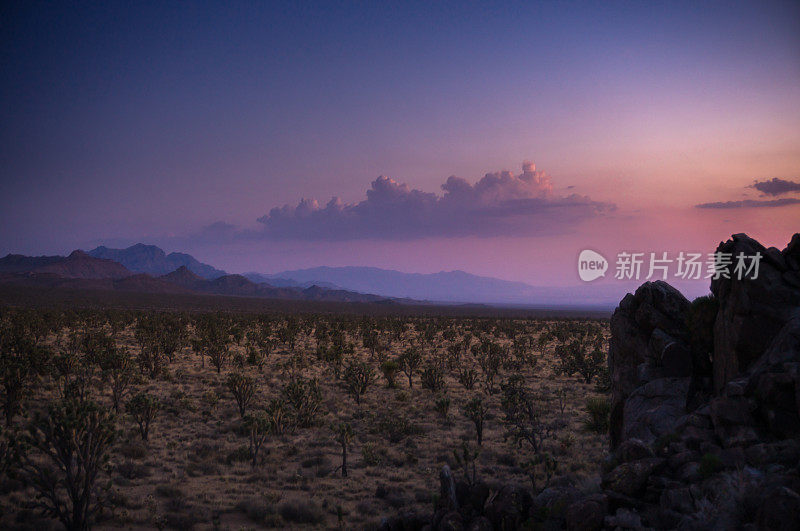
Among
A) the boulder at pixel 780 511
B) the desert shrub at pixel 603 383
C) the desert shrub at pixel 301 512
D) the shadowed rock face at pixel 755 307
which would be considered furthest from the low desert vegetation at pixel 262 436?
the shadowed rock face at pixel 755 307

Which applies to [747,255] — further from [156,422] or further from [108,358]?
[108,358]

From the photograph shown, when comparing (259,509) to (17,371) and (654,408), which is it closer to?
(654,408)

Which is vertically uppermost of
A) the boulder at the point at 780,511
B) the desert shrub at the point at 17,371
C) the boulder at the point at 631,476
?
the boulder at the point at 780,511

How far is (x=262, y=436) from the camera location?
14.8m

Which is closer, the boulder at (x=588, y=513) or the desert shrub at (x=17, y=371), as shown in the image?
the boulder at (x=588, y=513)

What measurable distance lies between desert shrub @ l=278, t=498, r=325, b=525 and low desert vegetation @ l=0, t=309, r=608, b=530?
3 centimetres

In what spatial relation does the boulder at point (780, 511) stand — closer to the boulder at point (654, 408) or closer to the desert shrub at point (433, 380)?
the boulder at point (654, 408)

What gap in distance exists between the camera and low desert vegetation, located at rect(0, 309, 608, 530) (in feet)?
33.5

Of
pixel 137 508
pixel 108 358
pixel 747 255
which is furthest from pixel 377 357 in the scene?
pixel 747 255

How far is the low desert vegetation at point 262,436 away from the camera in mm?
10203

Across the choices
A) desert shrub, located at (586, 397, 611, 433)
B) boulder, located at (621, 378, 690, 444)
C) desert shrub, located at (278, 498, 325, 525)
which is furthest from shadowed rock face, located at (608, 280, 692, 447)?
desert shrub, located at (278, 498, 325, 525)

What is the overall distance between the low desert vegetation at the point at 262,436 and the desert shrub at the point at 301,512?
0.03 metres

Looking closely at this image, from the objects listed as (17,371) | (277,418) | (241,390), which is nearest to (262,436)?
(277,418)

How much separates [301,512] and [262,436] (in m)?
4.61
